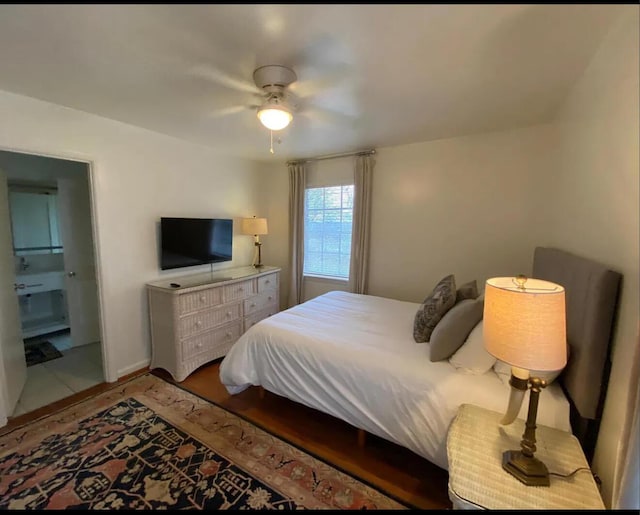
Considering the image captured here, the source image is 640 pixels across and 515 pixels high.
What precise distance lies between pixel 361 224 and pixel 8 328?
3.51m

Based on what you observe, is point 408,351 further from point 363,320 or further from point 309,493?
point 309,493

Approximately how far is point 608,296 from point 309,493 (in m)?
1.80

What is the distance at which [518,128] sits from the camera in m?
2.76

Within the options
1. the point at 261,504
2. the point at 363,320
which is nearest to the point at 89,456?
the point at 261,504

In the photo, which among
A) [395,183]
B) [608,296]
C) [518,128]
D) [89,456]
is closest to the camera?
[608,296]

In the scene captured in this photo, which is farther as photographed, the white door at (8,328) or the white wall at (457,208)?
the white wall at (457,208)

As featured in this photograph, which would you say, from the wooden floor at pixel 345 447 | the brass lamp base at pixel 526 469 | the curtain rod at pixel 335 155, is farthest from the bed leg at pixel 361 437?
the curtain rod at pixel 335 155

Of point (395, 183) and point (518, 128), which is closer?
point (518, 128)

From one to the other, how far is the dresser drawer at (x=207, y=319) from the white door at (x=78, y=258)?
1488mm

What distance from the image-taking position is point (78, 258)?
357 centimetres

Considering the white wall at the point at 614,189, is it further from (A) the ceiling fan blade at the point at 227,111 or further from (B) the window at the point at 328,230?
(B) the window at the point at 328,230

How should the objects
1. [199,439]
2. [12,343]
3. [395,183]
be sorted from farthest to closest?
[395,183]
[12,343]
[199,439]

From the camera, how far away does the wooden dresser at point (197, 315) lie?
283cm

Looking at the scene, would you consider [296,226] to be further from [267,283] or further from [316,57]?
[316,57]
